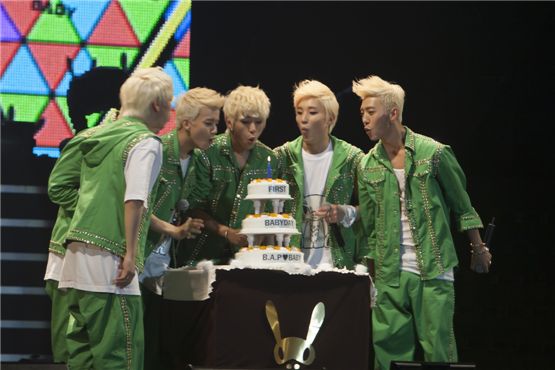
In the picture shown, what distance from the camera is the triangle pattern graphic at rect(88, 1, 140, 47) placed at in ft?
22.5

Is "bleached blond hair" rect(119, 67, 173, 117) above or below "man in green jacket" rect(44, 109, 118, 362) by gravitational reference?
above

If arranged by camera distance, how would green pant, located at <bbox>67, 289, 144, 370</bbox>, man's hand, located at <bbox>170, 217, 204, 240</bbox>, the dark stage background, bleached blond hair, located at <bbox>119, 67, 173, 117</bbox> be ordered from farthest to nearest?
1. the dark stage background
2. man's hand, located at <bbox>170, 217, 204, 240</bbox>
3. bleached blond hair, located at <bbox>119, 67, 173, 117</bbox>
4. green pant, located at <bbox>67, 289, 144, 370</bbox>

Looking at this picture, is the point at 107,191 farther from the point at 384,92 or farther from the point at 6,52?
the point at 6,52

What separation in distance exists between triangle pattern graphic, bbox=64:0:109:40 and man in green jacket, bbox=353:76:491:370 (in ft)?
6.54

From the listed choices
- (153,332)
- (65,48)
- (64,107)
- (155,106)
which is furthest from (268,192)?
(65,48)

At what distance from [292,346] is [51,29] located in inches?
115

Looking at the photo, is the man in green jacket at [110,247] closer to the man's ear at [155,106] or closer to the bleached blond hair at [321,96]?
the man's ear at [155,106]

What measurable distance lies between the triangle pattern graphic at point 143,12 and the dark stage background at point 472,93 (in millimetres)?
283

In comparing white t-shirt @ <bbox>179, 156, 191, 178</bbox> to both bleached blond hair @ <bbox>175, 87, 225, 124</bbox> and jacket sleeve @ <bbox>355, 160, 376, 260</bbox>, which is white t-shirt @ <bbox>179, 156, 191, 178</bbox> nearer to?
bleached blond hair @ <bbox>175, 87, 225, 124</bbox>

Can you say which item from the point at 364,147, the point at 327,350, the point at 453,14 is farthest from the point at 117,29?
the point at 327,350

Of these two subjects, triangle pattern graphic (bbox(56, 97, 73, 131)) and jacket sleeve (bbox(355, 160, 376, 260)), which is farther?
triangle pattern graphic (bbox(56, 97, 73, 131))

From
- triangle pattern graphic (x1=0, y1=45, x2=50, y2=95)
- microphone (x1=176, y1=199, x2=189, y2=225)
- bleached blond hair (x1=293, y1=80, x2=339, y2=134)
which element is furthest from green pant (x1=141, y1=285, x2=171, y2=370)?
triangle pattern graphic (x1=0, y1=45, x2=50, y2=95)

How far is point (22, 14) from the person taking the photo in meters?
6.84

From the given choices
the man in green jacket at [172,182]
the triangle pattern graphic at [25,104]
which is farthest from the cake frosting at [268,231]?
the triangle pattern graphic at [25,104]
